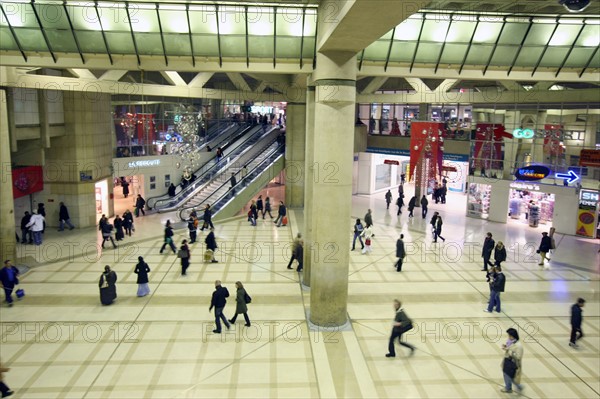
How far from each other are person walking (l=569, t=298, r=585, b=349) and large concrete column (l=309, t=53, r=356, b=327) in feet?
16.2

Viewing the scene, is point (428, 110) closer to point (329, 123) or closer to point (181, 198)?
point (181, 198)

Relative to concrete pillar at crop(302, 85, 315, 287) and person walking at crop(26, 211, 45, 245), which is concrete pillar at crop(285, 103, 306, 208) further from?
concrete pillar at crop(302, 85, 315, 287)

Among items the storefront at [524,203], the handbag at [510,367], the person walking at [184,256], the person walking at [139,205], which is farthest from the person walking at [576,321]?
the person walking at [139,205]

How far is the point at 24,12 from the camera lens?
38.7 feet

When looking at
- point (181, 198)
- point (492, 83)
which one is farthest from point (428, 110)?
point (181, 198)

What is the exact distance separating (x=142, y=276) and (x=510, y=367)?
30.3 feet

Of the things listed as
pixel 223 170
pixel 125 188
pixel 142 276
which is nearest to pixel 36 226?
pixel 142 276

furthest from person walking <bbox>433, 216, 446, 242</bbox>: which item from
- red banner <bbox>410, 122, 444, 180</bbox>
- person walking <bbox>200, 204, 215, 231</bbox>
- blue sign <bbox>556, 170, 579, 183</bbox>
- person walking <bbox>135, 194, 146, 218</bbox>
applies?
person walking <bbox>135, 194, 146, 218</bbox>

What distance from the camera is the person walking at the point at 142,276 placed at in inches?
512

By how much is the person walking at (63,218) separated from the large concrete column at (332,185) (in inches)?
549

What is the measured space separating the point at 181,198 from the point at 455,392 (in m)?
20.8

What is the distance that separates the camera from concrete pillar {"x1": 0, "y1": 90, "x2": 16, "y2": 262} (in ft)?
49.6

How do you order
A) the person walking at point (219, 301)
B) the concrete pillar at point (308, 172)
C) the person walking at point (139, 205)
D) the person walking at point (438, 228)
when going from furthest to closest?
the person walking at point (139, 205), the person walking at point (438, 228), the concrete pillar at point (308, 172), the person walking at point (219, 301)

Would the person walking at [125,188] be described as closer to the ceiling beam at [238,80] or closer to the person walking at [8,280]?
the ceiling beam at [238,80]
